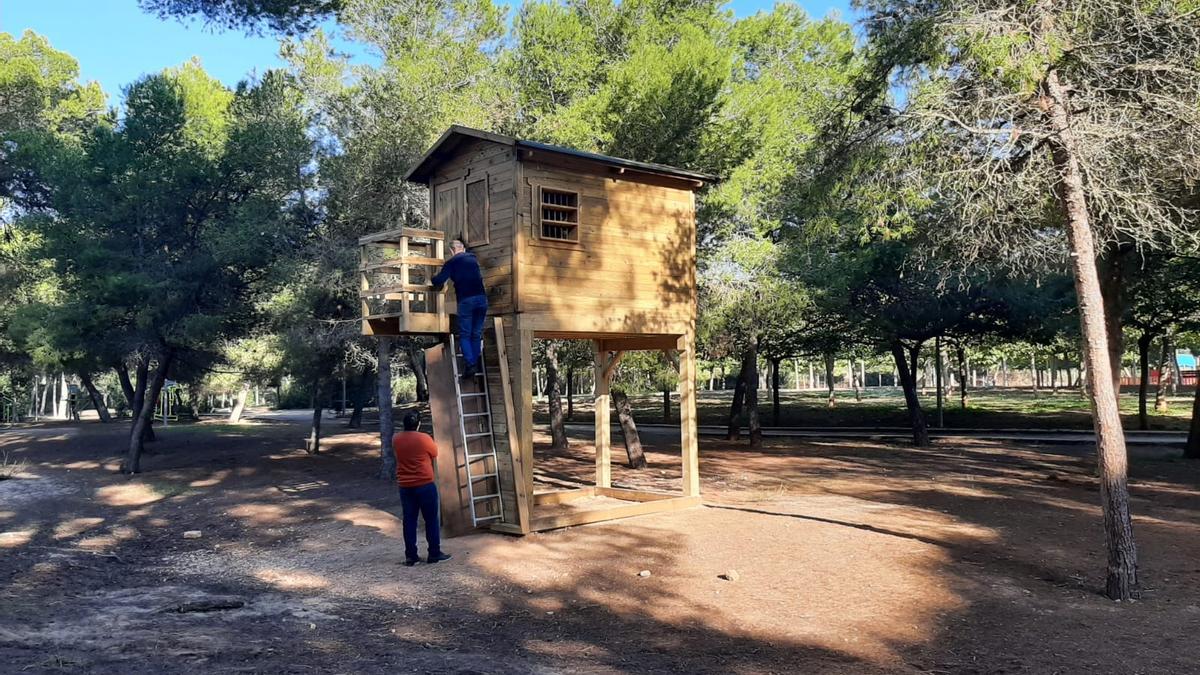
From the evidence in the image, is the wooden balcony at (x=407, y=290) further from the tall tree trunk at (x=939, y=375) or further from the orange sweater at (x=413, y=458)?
the tall tree trunk at (x=939, y=375)

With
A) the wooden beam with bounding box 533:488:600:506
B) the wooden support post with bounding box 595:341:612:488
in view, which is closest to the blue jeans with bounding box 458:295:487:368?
the wooden beam with bounding box 533:488:600:506

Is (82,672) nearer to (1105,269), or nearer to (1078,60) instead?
(1078,60)

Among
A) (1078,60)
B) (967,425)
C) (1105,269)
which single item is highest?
(1078,60)

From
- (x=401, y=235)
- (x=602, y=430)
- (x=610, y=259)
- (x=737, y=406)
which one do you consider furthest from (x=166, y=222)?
(x=737, y=406)

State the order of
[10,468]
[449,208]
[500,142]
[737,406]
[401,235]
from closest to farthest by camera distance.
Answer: [401,235] < [500,142] < [449,208] < [10,468] < [737,406]

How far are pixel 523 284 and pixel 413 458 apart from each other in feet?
11.6

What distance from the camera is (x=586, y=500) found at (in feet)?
54.0

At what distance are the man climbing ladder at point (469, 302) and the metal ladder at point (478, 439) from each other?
375mm

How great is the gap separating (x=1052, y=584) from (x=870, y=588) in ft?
7.34

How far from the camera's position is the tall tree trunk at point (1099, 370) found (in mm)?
9219

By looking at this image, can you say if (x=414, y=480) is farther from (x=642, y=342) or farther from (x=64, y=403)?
(x=64, y=403)

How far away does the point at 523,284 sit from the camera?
42.9 ft

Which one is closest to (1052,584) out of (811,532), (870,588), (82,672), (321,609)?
(870,588)

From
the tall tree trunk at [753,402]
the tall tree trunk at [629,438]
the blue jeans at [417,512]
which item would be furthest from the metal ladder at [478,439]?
the tall tree trunk at [753,402]
